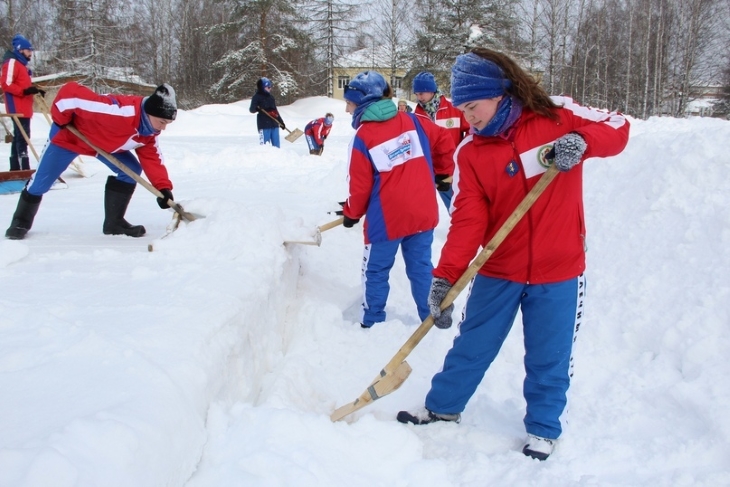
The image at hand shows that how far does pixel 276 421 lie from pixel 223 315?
0.63m

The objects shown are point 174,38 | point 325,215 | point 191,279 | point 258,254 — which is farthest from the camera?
point 174,38

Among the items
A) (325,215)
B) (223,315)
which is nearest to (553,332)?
(223,315)

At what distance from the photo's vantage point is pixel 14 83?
24.0ft

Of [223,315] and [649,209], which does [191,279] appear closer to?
[223,315]

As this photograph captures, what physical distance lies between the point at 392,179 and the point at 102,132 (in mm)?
2320

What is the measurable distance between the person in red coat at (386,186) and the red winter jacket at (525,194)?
1046mm

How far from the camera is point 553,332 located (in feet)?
7.07

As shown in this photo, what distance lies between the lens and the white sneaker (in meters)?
2.21

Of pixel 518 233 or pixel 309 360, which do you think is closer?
pixel 518 233

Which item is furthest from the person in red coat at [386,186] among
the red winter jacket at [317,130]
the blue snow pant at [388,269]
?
the red winter jacket at [317,130]

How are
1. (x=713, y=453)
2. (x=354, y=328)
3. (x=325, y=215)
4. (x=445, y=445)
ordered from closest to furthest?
(x=713, y=453) < (x=445, y=445) < (x=354, y=328) < (x=325, y=215)

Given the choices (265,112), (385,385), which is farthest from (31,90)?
(385,385)

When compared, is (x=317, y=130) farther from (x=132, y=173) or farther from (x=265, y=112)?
(x=132, y=173)

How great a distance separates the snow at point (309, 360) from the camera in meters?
1.66
